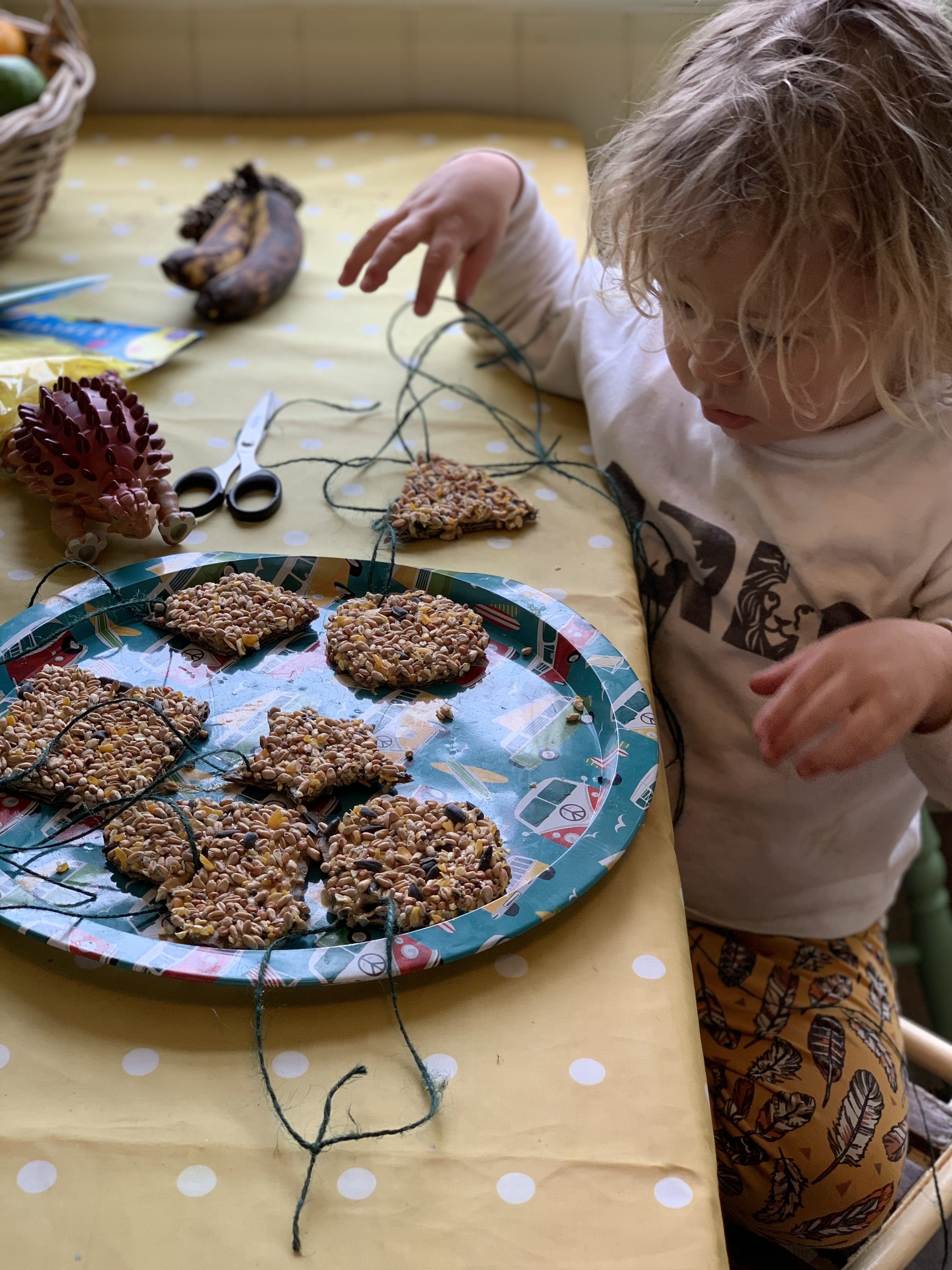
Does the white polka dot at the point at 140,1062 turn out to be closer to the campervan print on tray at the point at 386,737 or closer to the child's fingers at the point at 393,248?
the campervan print on tray at the point at 386,737

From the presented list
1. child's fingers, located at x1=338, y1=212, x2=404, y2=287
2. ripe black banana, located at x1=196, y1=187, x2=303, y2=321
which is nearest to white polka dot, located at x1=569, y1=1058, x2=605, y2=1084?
child's fingers, located at x1=338, y1=212, x2=404, y2=287

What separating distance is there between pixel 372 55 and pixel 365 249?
74 centimetres

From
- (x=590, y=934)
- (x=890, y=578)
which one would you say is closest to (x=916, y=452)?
(x=890, y=578)

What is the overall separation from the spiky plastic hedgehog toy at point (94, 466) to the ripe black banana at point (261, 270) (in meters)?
0.29

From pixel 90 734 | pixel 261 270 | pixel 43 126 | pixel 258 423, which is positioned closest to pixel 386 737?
pixel 90 734

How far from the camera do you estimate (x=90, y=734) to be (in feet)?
1.98

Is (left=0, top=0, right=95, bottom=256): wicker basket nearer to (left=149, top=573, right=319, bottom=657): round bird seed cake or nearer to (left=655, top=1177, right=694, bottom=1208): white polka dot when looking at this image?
(left=149, top=573, right=319, bottom=657): round bird seed cake

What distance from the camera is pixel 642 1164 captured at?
0.44 meters

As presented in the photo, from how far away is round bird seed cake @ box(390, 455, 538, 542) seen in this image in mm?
789

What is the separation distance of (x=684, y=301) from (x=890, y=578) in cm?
25

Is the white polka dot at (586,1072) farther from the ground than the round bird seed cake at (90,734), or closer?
closer

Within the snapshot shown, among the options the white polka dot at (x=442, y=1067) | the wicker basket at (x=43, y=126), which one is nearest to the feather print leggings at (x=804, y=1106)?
the white polka dot at (x=442, y=1067)

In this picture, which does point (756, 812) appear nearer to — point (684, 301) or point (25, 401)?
point (684, 301)

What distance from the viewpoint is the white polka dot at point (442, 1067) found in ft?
1.52
